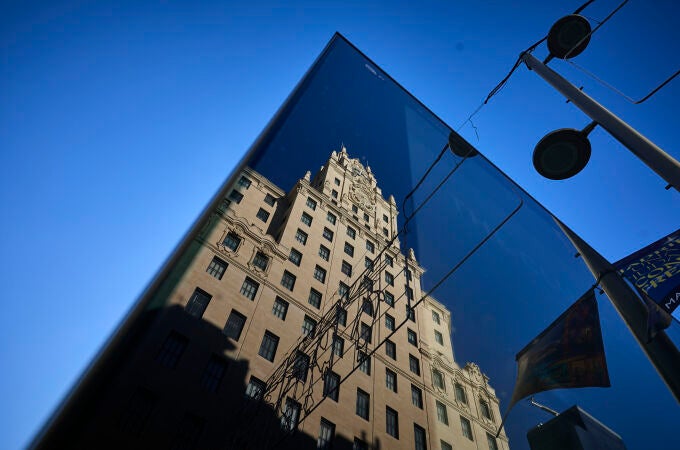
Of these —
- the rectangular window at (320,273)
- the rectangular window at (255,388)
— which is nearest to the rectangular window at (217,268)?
the rectangular window at (255,388)

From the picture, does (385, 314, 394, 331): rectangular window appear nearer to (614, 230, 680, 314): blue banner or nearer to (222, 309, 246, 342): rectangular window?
(222, 309, 246, 342): rectangular window

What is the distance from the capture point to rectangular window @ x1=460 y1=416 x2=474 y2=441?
22.6 m

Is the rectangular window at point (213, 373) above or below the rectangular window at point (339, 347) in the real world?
below

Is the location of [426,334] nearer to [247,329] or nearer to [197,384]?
[247,329]

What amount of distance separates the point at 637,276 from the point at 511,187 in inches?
519

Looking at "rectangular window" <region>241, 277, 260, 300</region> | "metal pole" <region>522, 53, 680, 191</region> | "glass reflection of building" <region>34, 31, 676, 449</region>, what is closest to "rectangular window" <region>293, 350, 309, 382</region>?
"glass reflection of building" <region>34, 31, 676, 449</region>

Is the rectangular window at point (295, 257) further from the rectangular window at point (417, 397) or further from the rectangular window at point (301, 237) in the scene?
the rectangular window at point (417, 397)

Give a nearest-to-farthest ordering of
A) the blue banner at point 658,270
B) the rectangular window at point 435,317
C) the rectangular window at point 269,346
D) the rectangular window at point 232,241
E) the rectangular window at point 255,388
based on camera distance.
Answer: the blue banner at point 658,270, the rectangular window at point 255,388, the rectangular window at point 269,346, the rectangular window at point 232,241, the rectangular window at point 435,317

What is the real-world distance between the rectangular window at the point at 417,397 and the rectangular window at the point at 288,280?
10473 mm

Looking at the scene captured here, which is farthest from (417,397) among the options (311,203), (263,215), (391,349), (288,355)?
→ (311,203)

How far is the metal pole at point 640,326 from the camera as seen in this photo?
506 cm

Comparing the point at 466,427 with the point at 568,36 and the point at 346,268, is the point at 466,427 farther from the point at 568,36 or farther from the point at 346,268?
the point at 568,36

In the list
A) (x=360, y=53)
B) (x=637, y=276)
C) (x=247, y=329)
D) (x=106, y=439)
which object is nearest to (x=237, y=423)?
(x=247, y=329)

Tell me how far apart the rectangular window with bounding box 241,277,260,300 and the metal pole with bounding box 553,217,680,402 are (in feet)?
60.1
